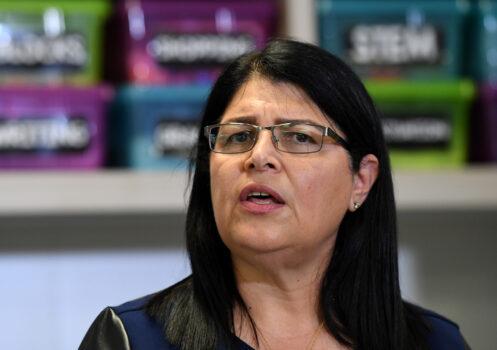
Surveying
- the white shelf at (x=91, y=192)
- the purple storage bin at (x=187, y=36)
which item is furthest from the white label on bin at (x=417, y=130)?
the white shelf at (x=91, y=192)

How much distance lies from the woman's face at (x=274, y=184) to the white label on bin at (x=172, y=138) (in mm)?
483

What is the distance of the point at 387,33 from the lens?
1619 millimetres

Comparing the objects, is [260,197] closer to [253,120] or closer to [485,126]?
[253,120]

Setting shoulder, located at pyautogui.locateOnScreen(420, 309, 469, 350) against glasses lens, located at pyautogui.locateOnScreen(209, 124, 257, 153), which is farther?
shoulder, located at pyautogui.locateOnScreen(420, 309, 469, 350)

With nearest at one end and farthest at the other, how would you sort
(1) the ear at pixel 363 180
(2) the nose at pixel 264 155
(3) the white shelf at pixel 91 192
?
(2) the nose at pixel 264 155 < (1) the ear at pixel 363 180 < (3) the white shelf at pixel 91 192

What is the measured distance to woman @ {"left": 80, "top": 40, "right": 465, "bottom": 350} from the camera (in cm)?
104

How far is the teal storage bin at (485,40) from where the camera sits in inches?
65.3

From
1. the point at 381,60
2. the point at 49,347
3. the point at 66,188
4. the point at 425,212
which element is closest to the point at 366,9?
the point at 381,60

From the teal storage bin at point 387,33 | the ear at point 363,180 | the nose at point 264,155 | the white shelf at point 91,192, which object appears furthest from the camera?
the teal storage bin at point 387,33

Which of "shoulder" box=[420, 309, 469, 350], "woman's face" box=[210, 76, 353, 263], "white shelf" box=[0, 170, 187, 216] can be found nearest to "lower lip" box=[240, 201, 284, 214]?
"woman's face" box=[210, 76, 353, 263]

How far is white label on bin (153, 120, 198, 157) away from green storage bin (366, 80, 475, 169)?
1.20 ft

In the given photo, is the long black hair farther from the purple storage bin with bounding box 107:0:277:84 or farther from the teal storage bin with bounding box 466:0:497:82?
the teal storage bin with bounding box 466:0:497:82

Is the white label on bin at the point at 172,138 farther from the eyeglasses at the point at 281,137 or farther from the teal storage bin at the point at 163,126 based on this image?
the eyeglasses at the point at 281,137

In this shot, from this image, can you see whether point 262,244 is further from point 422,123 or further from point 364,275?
point 422,123
